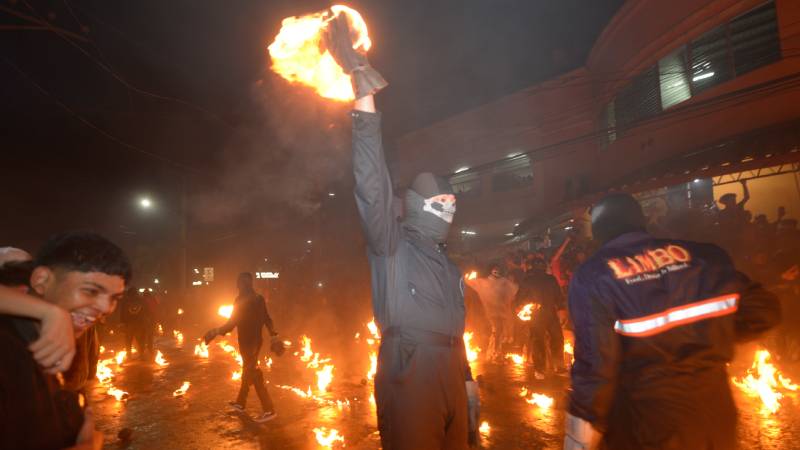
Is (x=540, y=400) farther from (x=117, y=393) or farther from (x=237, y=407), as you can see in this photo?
(x=117, y=393)

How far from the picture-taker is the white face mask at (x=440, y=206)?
111 inches

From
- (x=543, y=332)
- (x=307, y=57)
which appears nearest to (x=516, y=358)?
(x=543, y=332)

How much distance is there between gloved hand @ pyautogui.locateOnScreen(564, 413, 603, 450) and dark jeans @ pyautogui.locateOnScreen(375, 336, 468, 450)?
623 millimetres

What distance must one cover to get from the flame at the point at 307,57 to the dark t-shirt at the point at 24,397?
8.71 ft

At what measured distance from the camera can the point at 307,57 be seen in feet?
15.3

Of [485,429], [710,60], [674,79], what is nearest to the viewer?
[485,429]

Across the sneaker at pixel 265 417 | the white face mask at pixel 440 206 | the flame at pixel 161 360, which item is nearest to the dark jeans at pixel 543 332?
the sneaker at pixel 265 417

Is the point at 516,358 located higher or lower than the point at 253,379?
lower

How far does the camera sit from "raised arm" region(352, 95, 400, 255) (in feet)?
7.49

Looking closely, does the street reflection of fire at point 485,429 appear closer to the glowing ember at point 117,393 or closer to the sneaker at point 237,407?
the sneaker at point 237,407

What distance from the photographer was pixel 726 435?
7.83 ft

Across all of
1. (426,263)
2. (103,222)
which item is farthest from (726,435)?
(103,222)

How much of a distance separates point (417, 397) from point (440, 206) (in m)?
1.12

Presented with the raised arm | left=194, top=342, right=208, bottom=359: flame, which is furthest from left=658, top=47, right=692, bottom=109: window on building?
left=194, top=342, right=208, bottom=359: flame
